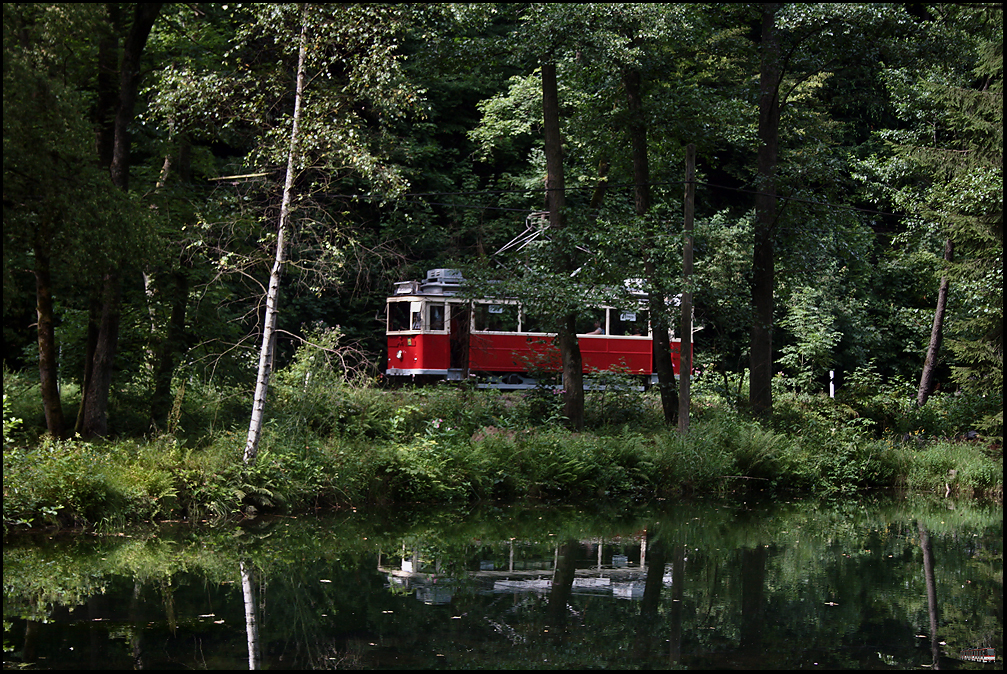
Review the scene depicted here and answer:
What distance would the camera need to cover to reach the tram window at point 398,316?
24.1 m

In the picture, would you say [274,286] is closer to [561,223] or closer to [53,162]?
[53,162]

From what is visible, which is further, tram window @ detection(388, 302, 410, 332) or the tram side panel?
tram window @ detection(388, 302, 410, 332)

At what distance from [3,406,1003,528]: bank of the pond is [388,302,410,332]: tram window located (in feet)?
24.1

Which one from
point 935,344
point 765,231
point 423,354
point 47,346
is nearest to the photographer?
point 47,346

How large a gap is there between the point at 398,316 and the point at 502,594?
54.5 ft

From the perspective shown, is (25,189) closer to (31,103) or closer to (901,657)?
(31,103)

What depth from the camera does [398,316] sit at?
24359mm

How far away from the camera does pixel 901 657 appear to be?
6.32 m

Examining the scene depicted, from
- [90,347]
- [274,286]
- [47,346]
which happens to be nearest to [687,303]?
[274,286]

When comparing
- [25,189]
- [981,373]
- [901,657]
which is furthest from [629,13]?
[901,657]

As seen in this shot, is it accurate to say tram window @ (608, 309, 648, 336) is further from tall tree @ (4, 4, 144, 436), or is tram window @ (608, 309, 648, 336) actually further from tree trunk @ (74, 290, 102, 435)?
tall tree @ (4, 4, 144, 436)

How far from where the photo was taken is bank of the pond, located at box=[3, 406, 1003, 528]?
36.9 ft

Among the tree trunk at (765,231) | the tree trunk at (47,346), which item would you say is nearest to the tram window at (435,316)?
the tree trunk at (765,231)

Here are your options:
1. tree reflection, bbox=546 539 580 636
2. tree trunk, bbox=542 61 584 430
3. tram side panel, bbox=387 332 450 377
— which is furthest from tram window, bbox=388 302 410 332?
tree reflection, bbox=546 539 580 636
